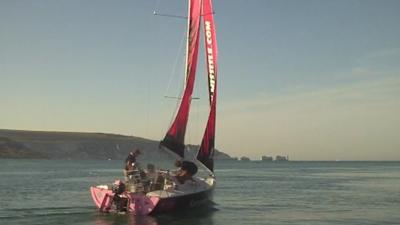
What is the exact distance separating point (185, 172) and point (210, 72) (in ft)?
21.3

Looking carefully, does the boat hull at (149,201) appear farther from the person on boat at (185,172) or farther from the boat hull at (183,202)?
the person on boat at (185,172)

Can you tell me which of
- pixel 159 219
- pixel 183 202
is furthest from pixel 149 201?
pixel 183 202

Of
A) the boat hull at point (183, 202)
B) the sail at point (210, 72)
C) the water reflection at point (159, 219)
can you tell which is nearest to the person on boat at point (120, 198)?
the water reflection at point (159, 219)

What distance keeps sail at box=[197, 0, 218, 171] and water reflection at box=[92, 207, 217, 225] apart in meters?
4.32

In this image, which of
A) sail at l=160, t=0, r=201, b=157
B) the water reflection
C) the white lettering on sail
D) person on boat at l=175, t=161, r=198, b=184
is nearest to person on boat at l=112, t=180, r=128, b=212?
the water reflection

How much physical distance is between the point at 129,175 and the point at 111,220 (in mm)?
2280

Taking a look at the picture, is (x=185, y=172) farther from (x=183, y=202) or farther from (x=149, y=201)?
(x=149, y=201)

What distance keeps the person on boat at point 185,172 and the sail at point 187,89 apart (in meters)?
1.35

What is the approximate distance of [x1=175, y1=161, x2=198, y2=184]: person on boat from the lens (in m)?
27.2

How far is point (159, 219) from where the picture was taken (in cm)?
2509

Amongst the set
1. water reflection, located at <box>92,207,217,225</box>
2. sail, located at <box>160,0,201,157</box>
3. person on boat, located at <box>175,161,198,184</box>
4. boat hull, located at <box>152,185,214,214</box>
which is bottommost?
water reflection, located at <box>92,207,217,225</box>

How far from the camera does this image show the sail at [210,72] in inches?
1230

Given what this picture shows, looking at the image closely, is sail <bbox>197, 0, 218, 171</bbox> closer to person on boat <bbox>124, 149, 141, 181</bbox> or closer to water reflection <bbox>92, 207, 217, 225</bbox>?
water reflection <bbox>92, 207, 217, 225</bbox>

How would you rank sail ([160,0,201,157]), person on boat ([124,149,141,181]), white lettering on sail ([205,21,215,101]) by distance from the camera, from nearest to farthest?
person on boat ([124,149,141,181])
sail ([160,0,201,157])
white lettering on sail ([205,21,215,101])
